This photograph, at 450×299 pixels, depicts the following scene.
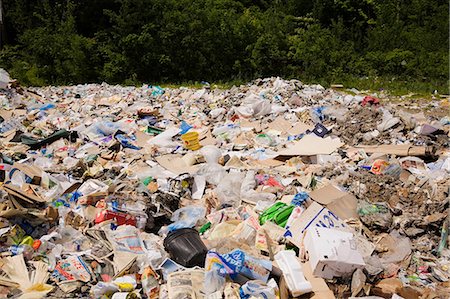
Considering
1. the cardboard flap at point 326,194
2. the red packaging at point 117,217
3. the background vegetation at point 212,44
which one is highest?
the red packaging at point 117,217

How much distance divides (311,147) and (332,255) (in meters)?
2.62

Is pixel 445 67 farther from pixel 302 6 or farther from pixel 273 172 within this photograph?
pixel 273 172

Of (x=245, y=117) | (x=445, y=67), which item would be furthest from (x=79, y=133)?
(x=445, y=67)

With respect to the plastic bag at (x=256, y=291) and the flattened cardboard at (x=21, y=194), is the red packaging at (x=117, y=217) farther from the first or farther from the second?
the plastic bag at (x=256, y=291)

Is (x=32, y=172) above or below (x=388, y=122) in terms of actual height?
above

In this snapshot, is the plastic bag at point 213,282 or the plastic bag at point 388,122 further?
the plastic bag at point 388,122

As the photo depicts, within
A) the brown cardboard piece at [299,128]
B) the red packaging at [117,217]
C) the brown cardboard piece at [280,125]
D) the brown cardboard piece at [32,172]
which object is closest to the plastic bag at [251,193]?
the red packaging at [117,217]

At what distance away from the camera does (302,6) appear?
50.3 feet

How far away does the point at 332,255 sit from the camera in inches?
103

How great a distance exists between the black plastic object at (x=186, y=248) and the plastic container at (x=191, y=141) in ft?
8.58

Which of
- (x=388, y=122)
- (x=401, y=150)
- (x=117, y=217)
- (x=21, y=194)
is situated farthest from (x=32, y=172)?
(x=388, y=122)

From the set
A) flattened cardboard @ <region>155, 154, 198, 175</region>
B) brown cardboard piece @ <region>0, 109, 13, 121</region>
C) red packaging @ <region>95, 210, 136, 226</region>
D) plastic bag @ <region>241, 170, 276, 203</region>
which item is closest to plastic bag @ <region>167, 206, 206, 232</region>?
red packaging @ <region>95, 210, 136, 226</region>

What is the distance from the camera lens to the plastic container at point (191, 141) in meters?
5.43

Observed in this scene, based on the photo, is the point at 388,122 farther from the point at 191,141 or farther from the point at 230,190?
the point at 230,190
